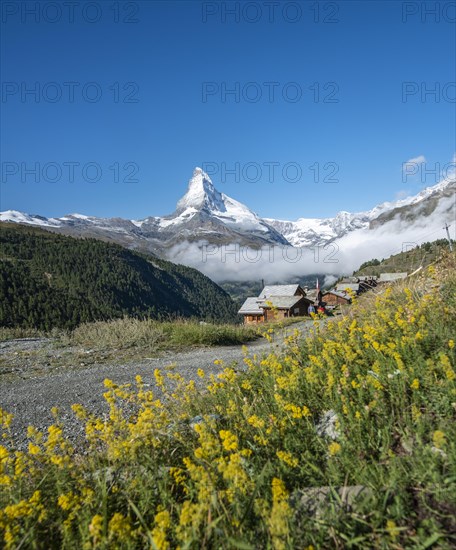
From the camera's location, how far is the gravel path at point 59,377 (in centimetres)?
745

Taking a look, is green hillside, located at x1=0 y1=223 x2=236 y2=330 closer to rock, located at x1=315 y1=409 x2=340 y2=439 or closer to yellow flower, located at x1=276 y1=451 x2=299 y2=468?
rock, located at x1=315 y1=409 x2=340 y2=439

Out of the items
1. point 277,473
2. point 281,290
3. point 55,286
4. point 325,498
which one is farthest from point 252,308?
point 55,286

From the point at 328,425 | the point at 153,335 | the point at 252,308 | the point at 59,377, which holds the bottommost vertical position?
the point at 252,308

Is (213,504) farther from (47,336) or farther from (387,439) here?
(47,336)

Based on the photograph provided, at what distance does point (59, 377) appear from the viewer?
11.2m

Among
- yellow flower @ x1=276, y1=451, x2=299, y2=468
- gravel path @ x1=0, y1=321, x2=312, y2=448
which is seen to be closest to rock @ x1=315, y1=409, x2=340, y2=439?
yellow flower @ x1=276, y1=451, x2=299, y2=468

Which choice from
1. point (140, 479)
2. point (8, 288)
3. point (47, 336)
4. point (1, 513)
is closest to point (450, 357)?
point (140, 479)

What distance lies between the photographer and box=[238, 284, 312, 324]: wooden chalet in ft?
198

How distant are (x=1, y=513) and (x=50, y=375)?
32.9 ft

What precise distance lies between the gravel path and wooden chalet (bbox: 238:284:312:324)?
44316 mm

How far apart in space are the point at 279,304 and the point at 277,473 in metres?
58.6

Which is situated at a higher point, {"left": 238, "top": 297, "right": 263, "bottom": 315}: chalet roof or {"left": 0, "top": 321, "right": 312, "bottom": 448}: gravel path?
{"left": 0, "top": 321, "right": 312, "bottom": 448}: gravel path

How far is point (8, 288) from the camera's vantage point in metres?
120

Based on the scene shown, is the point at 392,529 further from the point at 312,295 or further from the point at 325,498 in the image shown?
the point at 312,295
